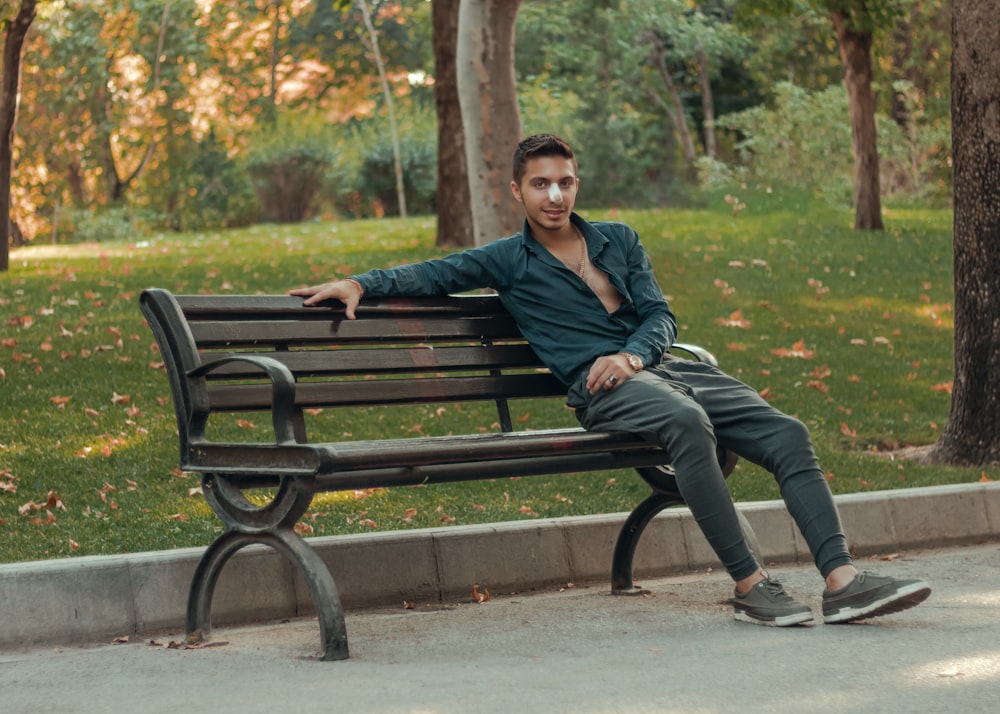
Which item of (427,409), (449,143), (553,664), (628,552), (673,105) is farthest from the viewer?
(673,105)

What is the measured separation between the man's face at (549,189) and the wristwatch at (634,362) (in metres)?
0.61

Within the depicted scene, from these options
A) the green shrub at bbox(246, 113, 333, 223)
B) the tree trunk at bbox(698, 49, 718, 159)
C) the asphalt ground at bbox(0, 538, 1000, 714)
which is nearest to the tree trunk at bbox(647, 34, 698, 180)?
the tree trunk at bbox(698, 49, 718, 159)

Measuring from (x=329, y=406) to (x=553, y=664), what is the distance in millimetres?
1465

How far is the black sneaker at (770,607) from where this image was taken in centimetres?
472

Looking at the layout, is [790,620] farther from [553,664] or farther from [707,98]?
[707,98]

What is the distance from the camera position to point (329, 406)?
5.27 metres

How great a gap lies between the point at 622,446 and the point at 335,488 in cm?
108

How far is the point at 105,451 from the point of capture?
7.34 meters

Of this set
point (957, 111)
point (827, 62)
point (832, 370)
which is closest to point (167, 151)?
point (827, 62)

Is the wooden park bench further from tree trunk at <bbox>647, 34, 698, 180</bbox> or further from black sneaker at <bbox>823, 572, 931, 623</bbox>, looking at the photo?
tree trunk at <bbox>647, 34, 698, 180</bbox>

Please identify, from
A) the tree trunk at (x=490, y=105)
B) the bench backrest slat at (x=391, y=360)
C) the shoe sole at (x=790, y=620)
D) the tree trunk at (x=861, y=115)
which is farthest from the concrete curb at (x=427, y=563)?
the tree trunk at (x=861, y=115)

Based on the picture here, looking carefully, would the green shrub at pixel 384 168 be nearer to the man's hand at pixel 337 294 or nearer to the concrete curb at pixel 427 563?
the concrete curb at pixel 427 563

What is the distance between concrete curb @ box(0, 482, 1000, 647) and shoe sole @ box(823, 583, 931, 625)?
1385 millimetres

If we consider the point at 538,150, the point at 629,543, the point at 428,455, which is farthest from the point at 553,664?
the point at 538,150
